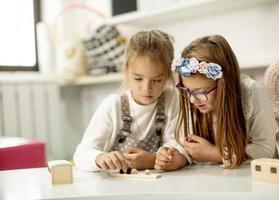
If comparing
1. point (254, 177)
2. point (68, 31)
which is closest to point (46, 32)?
point (68, 31)

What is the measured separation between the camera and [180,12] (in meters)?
1.77

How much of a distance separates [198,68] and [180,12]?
876mm

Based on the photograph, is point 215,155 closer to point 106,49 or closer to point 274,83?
point 274,83

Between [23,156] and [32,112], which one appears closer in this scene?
[23,156]

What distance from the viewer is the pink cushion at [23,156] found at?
1412 mm

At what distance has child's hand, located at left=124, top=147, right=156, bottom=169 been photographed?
96 centimetres

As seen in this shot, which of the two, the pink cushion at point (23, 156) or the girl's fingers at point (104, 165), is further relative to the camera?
the pink cushion at point (23, 156)

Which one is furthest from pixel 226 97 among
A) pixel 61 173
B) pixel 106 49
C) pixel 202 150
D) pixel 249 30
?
pixel 106 49

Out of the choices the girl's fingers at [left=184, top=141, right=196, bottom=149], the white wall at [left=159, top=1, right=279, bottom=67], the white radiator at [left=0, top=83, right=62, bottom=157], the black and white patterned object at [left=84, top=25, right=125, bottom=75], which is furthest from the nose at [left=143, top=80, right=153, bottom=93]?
the white radiator at [left=0, top=83, right=62, bottom=157]

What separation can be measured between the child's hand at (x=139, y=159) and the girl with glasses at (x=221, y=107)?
0.03 m

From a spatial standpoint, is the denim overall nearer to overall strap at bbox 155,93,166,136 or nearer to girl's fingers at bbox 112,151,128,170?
overall strap at bbox 155,93,166,136

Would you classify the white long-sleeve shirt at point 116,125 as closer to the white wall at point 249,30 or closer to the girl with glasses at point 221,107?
the girl with glasses at point 221,107

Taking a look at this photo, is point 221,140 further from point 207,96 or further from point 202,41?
point 202,41

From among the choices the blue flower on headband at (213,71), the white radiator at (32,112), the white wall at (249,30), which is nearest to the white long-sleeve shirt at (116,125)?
the blue flower on headband at (213,71)
